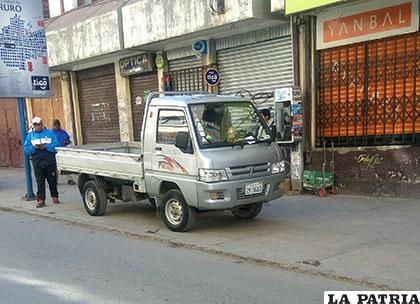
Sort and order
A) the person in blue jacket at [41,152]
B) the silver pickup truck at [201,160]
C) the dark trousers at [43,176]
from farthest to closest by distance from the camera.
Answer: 1. the dark trousers at [43,176]
2. the person in blue jacket at [41,152]
3. the silver pickup truck at [201,160]

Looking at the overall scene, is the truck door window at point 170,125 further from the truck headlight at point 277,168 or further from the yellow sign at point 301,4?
the yellow sign at point 301,4

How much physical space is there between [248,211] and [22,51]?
7.25m

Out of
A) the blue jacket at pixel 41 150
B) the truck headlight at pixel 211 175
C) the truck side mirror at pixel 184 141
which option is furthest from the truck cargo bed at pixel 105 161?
the truck headlight at pixel 211 175

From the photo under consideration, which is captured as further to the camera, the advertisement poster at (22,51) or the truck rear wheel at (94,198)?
the advertisement poster at (22,51)

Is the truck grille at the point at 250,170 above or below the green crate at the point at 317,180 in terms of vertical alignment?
above

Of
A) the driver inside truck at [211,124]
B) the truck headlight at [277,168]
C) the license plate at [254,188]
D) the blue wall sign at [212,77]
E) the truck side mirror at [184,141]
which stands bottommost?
the license plate at [254,188]

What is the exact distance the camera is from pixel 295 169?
10.8 metres

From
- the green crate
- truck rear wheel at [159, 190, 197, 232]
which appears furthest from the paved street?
the green crate

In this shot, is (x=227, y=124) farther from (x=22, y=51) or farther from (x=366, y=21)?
(x=22, y=51)

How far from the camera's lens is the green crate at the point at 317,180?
400 inches

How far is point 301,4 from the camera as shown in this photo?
9250 mm

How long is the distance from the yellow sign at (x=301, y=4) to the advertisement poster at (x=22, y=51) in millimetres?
6367

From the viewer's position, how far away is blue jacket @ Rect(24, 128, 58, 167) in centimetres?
1034

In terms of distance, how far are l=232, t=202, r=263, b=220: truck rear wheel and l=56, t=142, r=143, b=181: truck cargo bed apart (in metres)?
1.83
